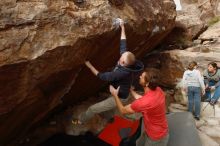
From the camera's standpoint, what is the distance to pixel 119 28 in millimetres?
6555

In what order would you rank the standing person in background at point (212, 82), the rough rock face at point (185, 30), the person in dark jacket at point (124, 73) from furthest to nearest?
the rough rock face at point (185, 30), the standing person in background at point (212, 82), the person in dark jacket at point (124, 73)

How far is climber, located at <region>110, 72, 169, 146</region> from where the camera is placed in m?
5.15

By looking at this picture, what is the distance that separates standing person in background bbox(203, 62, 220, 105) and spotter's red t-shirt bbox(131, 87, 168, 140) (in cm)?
397

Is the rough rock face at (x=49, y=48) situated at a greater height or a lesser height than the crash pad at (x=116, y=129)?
greater

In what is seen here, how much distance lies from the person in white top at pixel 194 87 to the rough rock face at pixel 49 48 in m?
1.70

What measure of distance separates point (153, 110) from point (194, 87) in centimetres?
340

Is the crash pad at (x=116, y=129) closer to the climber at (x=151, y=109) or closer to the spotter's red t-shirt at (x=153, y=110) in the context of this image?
the climber at (x=151, y=109)

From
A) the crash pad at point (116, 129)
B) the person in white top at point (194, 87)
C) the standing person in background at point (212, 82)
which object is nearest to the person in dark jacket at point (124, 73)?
the crash pad at point (116, 129)

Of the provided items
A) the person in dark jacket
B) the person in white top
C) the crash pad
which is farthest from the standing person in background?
the person in dark jacket

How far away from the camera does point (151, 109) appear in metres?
5.18

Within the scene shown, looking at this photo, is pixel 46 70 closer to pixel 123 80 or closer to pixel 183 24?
pixel 123 80

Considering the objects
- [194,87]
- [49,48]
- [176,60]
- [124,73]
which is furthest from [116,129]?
[176,60]

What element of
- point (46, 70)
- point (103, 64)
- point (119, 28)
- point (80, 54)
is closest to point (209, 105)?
point (103, 64)

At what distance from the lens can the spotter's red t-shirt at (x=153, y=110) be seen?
16.9 feet
